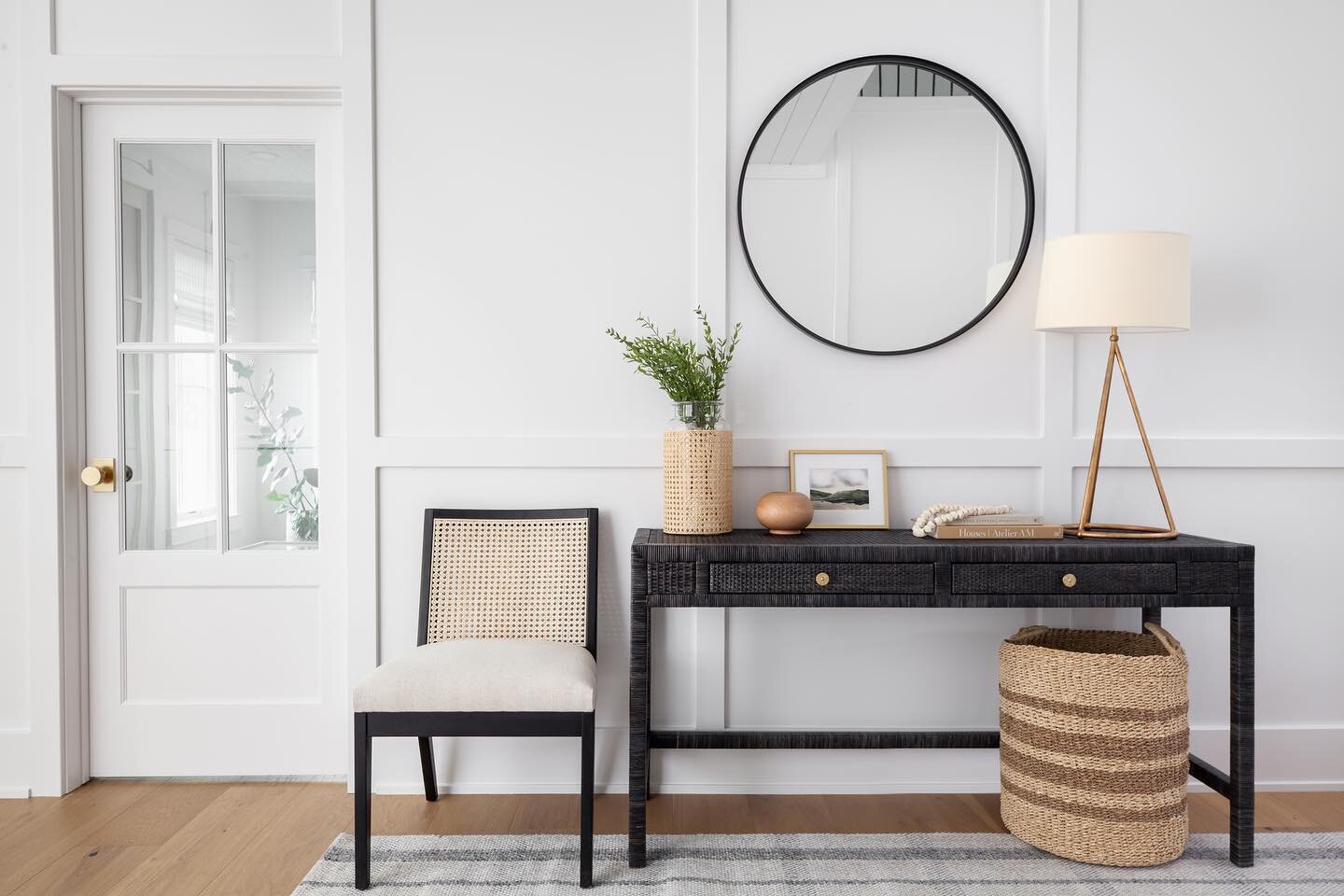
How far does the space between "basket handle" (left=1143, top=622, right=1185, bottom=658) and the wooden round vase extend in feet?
2.94

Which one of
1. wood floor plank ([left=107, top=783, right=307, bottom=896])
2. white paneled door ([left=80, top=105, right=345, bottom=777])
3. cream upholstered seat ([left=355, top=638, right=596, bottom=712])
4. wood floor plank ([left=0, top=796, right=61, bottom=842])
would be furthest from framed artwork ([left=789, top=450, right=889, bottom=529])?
wood floor plank ([left=0, top=796, right=61, bottom=842])

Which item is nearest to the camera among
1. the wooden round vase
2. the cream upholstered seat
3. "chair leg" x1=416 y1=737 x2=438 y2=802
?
the cream upholstered seat

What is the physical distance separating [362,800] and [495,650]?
1.35 ft

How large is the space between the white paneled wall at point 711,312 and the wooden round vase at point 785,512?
22cm

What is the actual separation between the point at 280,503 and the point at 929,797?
2.01m

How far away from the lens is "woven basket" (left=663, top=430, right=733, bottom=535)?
205 cm

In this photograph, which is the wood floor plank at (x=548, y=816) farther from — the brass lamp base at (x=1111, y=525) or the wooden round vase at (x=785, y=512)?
the brass lamp base at (x=1111, y=525)

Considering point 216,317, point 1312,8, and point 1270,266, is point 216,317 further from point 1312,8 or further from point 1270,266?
point 1312,8

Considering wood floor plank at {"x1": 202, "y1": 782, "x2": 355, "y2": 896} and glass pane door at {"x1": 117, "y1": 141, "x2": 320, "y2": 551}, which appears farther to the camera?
glass pane door at {"x1": 117, "y1": 141, "x2": 320, "y2": 551}

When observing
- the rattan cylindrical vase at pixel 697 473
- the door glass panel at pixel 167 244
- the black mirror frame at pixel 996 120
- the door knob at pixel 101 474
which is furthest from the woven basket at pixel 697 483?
the door knob at pixel 101 474

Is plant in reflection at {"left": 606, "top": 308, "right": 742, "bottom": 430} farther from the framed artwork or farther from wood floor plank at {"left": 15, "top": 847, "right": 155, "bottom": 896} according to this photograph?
wood floor plank at {"left": 15, "top": 847, "right": 155, "bottom": 896}

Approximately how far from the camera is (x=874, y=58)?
223cm

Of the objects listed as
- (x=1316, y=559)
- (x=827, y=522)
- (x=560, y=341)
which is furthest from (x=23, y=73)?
(x=1316, y=559)

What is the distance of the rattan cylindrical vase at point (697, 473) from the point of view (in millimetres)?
2055
